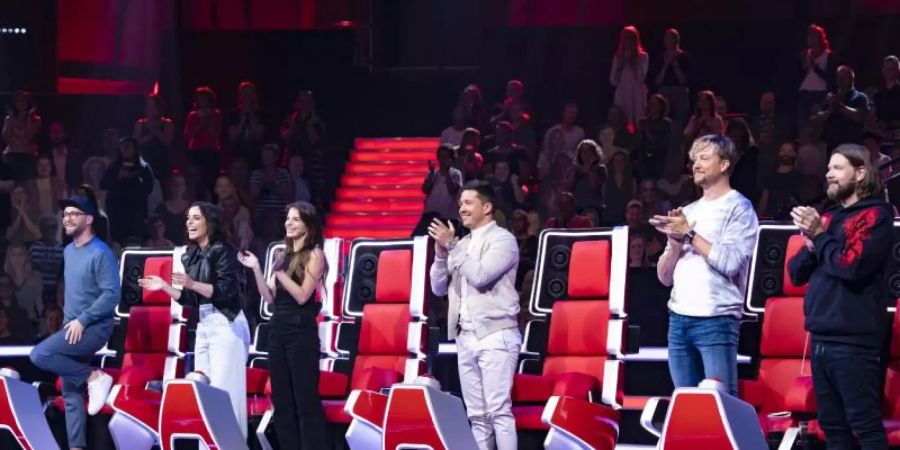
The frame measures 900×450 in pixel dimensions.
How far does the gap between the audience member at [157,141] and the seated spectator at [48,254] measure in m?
1.02

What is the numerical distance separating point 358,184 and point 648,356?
5.70 meters

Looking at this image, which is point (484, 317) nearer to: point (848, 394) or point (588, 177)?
point (848, 394)

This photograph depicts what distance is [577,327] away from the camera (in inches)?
250

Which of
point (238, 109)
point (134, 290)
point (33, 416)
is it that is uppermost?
point (238, 109)

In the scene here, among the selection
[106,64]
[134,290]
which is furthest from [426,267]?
[106,64]

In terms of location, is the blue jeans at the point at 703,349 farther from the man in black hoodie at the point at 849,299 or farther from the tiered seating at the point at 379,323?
the tiered seating at the point at 379,323

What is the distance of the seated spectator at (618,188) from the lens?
10.1 m

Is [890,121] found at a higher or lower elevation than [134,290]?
higher

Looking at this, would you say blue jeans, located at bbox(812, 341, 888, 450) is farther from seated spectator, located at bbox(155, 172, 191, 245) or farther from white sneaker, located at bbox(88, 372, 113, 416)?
seated spectator, located at bbox(155, 172, 191, 245)

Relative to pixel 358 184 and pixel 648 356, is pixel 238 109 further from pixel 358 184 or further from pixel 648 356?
pixel 648 356

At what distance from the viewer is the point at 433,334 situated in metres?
6.68

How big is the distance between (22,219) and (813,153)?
19.4 ft

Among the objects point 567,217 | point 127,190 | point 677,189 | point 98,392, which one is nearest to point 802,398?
point 98,392

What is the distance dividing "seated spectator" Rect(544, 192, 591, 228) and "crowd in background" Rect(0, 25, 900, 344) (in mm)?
15
